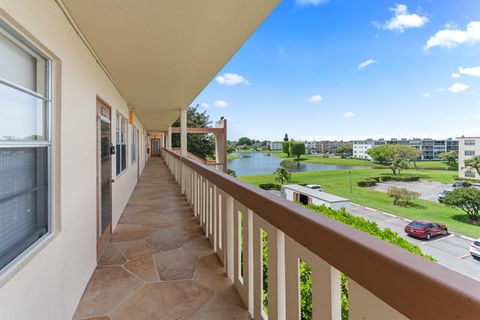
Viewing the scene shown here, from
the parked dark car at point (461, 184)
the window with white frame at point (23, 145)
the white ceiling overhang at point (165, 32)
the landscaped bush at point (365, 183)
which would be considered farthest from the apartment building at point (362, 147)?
the window with white frame at point (23, 145)

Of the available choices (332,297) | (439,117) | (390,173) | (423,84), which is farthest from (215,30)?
(423,84)

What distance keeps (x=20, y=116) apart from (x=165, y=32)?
4.48ft

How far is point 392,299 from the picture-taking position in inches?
23.9

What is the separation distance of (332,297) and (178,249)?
7.46 feet

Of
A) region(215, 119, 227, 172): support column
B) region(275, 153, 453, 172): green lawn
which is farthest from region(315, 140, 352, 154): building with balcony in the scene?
region(215, 119, 227, 172): support column

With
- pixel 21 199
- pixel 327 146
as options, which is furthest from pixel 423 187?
pixel 21 199

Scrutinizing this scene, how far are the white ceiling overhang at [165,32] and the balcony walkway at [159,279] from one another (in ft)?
7.19

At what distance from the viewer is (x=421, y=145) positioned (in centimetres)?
576

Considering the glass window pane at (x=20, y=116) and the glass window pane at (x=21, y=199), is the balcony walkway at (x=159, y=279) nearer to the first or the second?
the glass window pane at (x=21, y=199)

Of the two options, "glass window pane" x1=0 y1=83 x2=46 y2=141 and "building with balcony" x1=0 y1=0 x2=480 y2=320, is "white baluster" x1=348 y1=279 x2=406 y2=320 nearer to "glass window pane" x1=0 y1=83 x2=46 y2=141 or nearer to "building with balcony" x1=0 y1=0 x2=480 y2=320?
"building with balcony" x1=0 y1=0 x2=480 y2=320

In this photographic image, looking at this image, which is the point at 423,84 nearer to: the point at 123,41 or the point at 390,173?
the point at 390,173

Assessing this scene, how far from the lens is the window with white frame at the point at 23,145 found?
119 cm

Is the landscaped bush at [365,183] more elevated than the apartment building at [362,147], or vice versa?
the apartment building at [362,147]

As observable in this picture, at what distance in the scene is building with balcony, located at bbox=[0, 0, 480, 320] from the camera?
767 millimetres
